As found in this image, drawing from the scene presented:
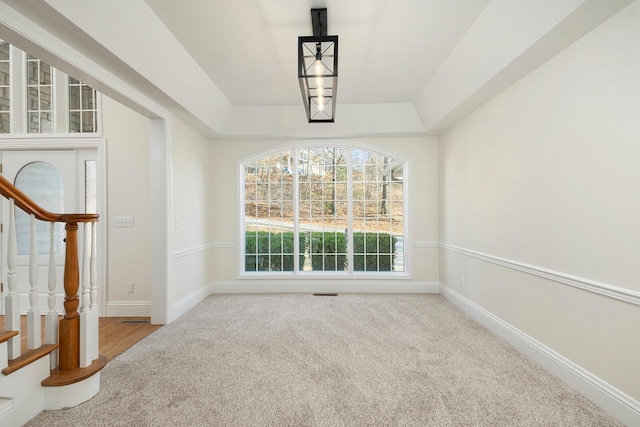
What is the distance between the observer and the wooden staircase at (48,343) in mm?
1824

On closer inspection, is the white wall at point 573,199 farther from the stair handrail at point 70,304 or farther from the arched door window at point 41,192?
the arched door window at point 41,192

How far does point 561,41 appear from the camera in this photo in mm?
2180

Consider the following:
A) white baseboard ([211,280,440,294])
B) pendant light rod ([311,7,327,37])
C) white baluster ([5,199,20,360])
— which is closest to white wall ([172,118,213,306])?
white baseboard ([211,280,440,294])

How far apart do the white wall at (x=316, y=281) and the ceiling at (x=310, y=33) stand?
1154 millimetres

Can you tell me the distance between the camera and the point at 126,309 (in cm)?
386

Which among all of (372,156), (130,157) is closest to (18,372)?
(130,157)

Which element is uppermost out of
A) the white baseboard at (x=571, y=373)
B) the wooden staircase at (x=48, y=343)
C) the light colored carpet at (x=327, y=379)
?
the wooden staircase at (x=48, y=343)

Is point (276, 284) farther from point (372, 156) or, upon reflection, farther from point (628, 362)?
point (628, 362)

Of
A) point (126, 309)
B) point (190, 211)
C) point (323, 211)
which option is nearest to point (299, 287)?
point (323, 211)

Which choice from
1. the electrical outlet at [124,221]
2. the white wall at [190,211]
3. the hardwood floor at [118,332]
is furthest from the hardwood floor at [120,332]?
the electrical outlet at [124,221]

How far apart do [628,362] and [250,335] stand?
2.93 meters

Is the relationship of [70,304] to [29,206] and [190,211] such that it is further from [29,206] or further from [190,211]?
[190,211]

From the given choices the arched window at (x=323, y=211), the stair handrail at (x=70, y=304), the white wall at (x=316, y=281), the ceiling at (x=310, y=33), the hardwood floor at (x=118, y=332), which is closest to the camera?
the stair handrail at (x=70, y=304)

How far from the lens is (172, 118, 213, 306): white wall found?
12.7 feet
